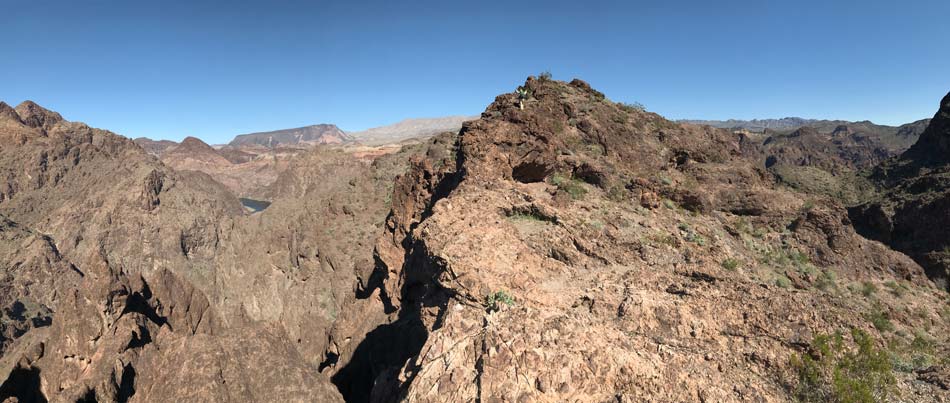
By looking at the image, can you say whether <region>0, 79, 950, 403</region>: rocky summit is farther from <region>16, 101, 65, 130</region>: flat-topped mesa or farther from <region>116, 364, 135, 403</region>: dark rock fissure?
<region>16, 101, 65, 130</region>: flat-topped mesa

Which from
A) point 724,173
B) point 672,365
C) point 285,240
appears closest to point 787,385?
point 672,365

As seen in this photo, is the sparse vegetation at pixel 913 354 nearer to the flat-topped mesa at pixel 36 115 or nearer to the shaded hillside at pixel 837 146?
the shaded hillside at pixel 837 146

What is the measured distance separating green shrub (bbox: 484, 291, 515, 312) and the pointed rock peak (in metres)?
126

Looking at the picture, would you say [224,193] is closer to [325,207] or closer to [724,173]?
[325,207]

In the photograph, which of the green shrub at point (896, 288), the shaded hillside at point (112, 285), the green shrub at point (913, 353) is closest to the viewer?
the green shrub at point (913, 353)

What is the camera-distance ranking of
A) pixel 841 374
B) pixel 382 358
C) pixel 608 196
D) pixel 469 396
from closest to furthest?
pixel 469 396
pixel 841 374
pixel 608 196
pixel 382 358

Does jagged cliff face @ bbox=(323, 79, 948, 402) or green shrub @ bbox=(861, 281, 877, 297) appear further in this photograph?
green shrub @ bbox=(861, 281, 877, 297)

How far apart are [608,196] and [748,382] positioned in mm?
8429

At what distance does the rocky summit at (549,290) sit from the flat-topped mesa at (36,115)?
267ft

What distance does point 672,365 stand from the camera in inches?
326

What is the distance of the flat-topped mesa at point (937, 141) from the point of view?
3566 cm

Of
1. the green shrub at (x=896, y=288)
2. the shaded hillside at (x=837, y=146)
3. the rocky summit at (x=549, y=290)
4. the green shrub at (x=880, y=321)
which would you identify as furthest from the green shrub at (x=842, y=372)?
the shaded hillside at (x=837, y=146)

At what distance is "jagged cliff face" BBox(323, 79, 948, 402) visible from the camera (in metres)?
8.17

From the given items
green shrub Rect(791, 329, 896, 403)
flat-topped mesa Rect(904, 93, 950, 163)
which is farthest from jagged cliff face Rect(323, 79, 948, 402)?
flat-topped mesa Rect(904, 93, 950, 163)
